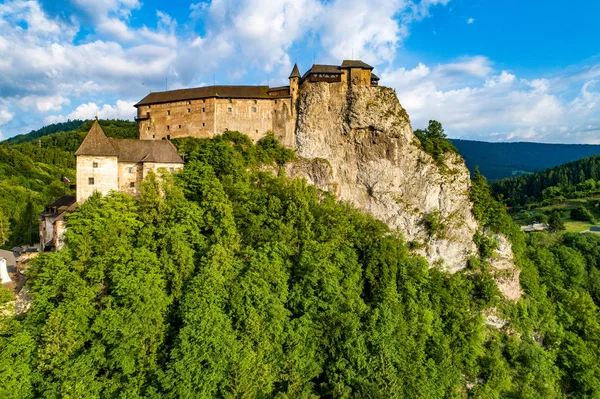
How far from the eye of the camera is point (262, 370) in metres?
26.0

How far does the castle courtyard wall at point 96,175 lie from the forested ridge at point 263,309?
2261 millimetres

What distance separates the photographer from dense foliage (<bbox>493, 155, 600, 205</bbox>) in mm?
121750

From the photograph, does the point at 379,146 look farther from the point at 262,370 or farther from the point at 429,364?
the point at 262,370

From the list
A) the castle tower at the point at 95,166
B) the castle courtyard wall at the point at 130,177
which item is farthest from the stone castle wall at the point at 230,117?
the castle tower at the point at 95,166

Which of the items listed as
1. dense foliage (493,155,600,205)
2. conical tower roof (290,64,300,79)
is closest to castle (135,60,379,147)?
conical tower roof (290,64,300,79)

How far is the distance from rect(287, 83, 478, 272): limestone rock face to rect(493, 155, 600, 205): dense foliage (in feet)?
297

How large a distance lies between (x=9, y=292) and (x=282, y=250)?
2128 cm

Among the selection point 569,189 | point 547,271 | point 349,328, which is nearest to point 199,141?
point 349,328

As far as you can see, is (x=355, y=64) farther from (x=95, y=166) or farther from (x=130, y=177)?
(x=95, y=166)

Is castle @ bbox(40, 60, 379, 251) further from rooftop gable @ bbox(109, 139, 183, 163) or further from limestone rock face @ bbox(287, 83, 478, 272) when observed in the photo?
Answer: rooftop gable @ bbox(109, 139, 183, 163)

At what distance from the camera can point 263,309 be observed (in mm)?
28875

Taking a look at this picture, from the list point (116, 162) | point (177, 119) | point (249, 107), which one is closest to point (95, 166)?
point (116, 162)

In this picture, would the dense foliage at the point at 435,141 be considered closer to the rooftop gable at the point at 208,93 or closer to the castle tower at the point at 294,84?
the castle tower at the point at 294,84

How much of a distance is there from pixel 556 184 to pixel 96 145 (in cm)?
15024
